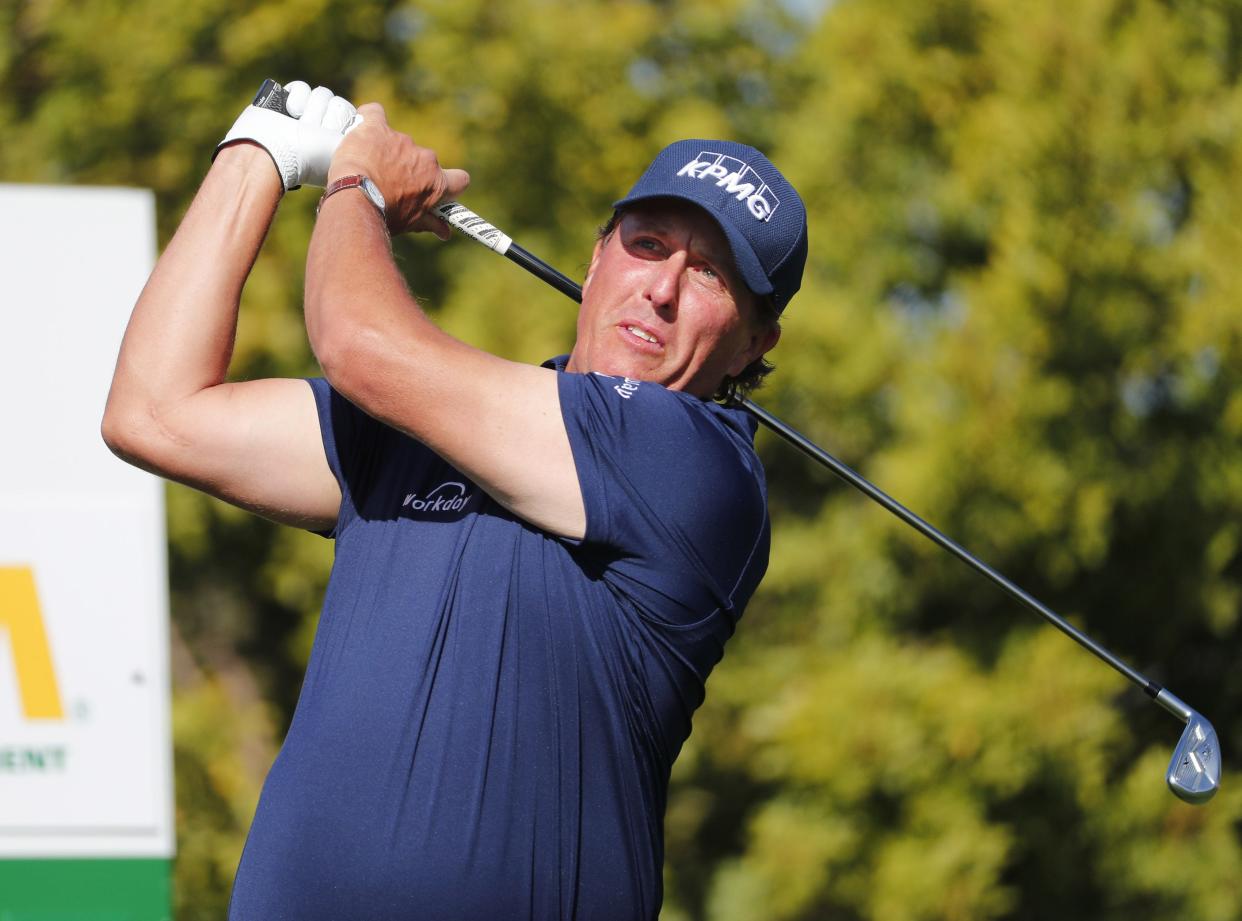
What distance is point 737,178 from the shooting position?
7.96ft

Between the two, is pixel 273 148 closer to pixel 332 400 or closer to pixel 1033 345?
pixel 332 400

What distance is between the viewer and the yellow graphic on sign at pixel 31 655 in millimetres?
3764

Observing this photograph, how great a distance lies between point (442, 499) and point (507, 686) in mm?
294

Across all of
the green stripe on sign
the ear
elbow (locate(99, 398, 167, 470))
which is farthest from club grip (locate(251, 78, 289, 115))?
the green stripe on sign

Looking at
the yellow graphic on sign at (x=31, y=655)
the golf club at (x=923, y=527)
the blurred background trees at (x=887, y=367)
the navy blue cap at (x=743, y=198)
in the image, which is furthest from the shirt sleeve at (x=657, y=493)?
the blurred background trees at (x=887, y=367)

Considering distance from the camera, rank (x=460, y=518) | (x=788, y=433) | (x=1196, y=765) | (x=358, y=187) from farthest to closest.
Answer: (x=1196, y=765) → (x=788, y=433) → (x=358, y=187) → (x=460, y=518)

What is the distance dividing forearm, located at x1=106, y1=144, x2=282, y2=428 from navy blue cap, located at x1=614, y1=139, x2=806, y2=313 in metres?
0.58

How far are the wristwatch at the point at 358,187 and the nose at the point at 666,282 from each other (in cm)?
42

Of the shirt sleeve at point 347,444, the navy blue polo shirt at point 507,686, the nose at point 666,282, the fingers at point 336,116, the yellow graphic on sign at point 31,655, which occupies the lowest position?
the yellow graphic on sign at point 31,655

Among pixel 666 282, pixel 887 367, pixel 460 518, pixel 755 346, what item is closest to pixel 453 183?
pixel 666 282

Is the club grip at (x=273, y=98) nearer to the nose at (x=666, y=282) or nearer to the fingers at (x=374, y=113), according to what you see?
the fingers at (x=374, y=113)

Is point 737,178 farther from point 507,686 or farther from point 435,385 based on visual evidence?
point 507,686

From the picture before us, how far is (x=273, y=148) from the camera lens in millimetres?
2436

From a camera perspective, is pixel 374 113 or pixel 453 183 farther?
pixel 453 183
